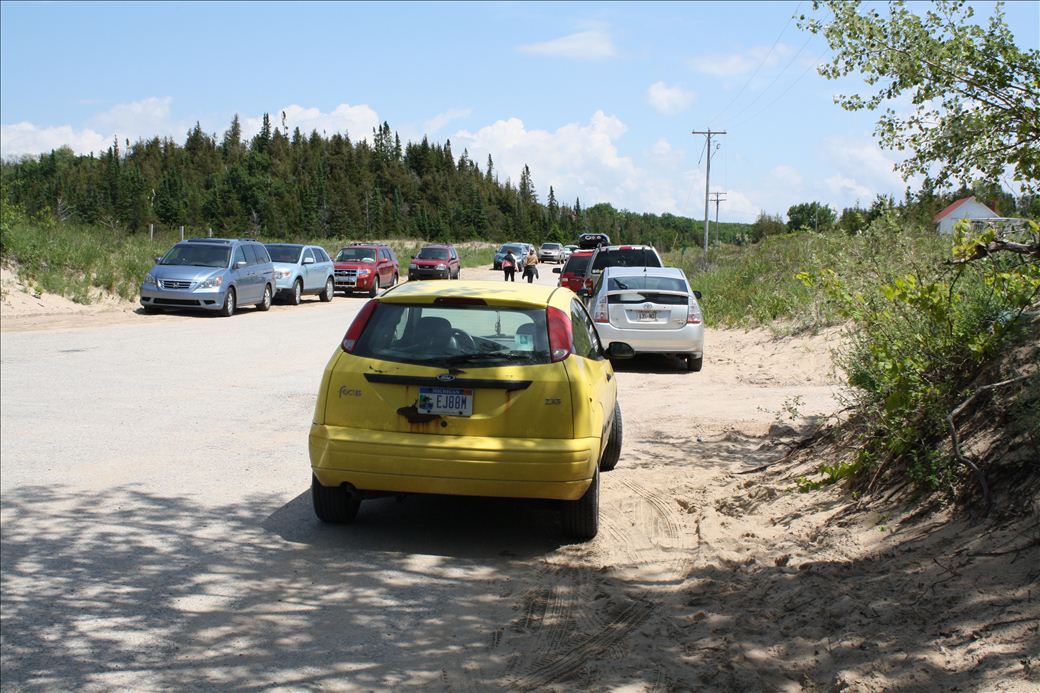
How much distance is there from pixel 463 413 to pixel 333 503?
3.86ft

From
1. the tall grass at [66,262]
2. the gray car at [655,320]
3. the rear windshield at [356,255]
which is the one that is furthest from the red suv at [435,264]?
the gray car at [655,320]

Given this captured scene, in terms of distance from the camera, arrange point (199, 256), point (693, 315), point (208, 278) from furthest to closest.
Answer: point (199, 256) → point (208, 278) → point (693, 315)

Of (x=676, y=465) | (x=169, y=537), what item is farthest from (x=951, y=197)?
(x=169, y=537)

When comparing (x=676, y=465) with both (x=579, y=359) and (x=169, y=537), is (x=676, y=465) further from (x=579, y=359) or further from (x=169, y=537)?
(x=169, y=537)

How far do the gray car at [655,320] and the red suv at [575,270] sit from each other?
1021 centimetres

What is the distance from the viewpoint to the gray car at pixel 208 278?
24.0 metres

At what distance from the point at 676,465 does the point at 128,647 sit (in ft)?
16.8

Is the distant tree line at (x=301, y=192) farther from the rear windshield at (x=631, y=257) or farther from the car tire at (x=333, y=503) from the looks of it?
the car tire at (x=333, y=503)

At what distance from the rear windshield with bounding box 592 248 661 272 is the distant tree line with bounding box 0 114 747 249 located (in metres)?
56.0

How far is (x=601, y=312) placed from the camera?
16000 mm

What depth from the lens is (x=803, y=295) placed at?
62.1 feet

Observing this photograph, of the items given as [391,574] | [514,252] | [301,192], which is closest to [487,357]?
[391,574]

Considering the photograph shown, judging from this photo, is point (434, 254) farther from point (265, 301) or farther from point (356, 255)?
point (265, 301)

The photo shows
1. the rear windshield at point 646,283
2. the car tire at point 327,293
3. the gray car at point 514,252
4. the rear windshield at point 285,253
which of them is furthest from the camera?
the gray car at point 514,252
